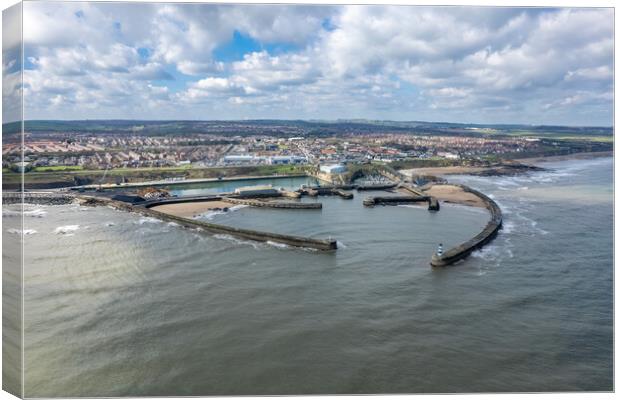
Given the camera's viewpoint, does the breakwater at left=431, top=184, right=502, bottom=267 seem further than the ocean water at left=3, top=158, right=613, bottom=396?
Yes

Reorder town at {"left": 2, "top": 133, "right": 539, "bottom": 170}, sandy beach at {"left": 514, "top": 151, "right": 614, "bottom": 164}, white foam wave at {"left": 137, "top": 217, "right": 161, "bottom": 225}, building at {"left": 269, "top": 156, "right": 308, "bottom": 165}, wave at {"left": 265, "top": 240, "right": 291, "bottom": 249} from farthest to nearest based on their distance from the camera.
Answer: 1. building at {"left": 269, "top": 156, "right": 308, "bottom": 165}
2. sandy beach at {"left": 514, "top": 151, "right": 614, "bottom": 164}
3. town at {"left": 2, "top": 133, "right": 539, "bottom": 170}
4. white foam wave at {"left": 137, "top": 217, "right": 161, "bottom": 225}
5. wave at {"left": 265, "top": 240, "right": 291, "bottom": 249}

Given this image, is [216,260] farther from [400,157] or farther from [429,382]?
[400,157]

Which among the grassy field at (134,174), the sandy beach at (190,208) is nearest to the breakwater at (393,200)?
the sandy beach at (190,208)

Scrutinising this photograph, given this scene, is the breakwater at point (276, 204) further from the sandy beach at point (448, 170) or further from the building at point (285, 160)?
the sandy beach at point (448, 170)

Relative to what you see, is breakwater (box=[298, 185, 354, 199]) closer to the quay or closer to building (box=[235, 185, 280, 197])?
the quay

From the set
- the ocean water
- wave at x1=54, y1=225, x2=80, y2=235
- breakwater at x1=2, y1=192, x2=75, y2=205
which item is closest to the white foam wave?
the ocean water

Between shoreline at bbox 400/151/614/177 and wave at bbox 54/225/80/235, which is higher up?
shoreline at bbox 400/151/614/177
